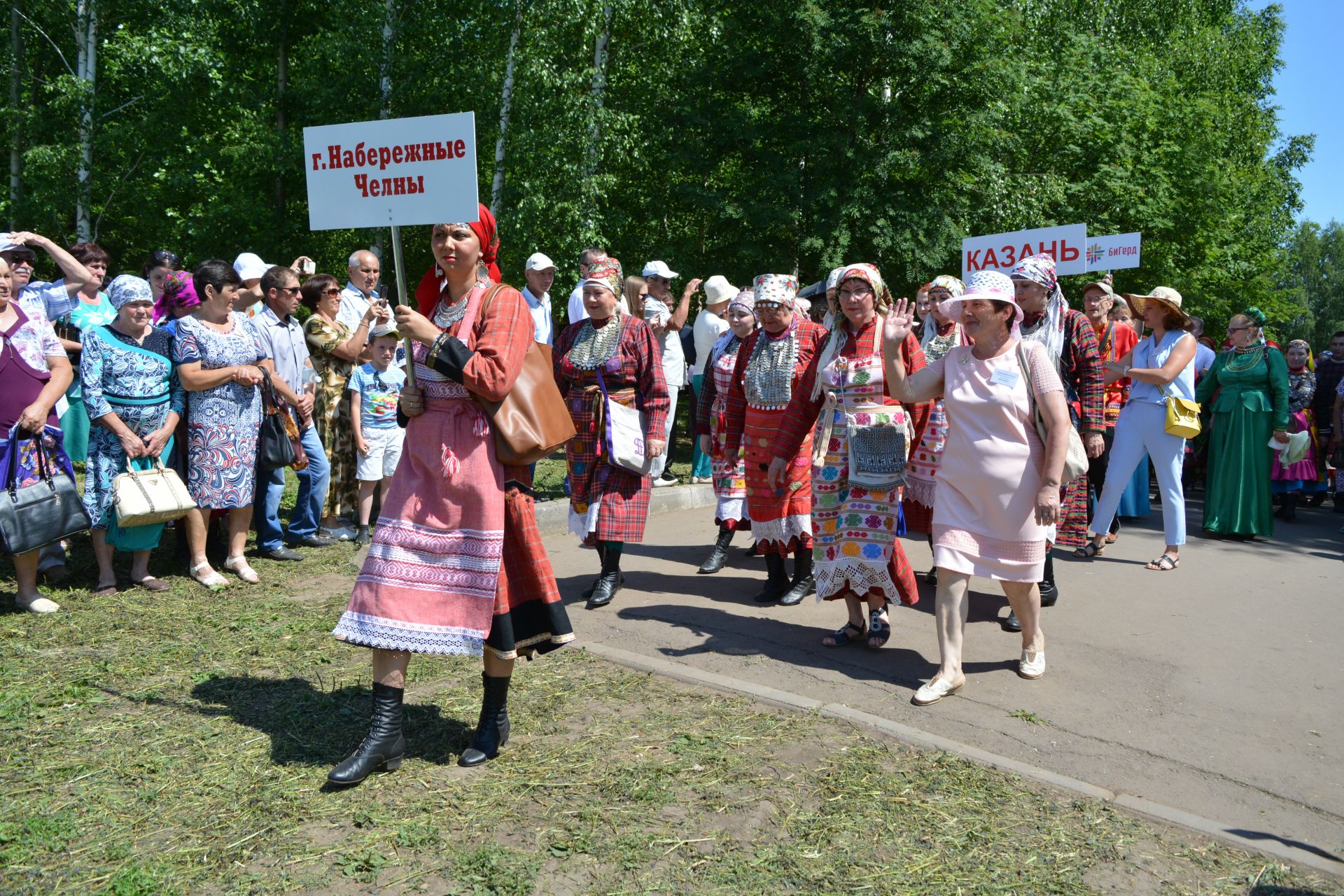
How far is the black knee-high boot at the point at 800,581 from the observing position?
6.81 metres

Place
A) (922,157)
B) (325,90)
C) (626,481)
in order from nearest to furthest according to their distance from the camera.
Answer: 1. (626,481)
2. (922,157)
3. (325,90)

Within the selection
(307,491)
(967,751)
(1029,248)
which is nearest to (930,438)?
(967,751)

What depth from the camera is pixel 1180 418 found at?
8.18m

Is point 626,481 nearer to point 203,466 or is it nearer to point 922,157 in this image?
point 203,466

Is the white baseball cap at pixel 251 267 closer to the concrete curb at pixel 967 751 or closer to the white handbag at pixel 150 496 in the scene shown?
the white handbag at pixel 150 496

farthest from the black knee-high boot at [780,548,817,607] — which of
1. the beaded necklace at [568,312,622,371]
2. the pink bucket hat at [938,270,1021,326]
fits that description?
the pink bucket hat at [938,270,1021,326]

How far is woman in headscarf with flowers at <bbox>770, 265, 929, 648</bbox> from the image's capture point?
5.60 m

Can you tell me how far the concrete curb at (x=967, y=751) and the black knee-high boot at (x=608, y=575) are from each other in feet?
3.07

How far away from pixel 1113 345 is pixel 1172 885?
753cm

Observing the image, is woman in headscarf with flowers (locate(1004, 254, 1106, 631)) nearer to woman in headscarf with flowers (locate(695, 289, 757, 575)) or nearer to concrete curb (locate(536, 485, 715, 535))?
woman in headscarf with flowers (locate(695, 289, 757, 575))

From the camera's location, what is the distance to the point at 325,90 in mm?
21094

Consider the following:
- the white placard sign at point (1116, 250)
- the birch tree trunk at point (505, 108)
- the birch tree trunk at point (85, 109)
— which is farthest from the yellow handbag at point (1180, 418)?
the birch tree trunk at point (85, 109)

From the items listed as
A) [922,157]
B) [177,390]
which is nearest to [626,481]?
[177,390]

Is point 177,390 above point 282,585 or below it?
above
